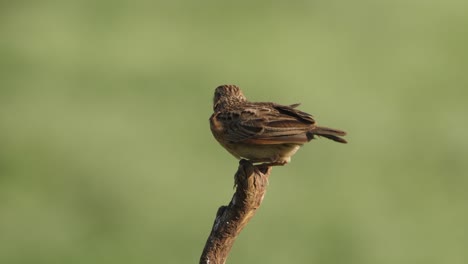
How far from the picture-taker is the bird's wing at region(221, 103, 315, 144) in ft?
22.7

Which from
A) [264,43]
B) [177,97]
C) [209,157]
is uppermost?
[264,43]

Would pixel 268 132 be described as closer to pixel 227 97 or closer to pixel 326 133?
pixel 326 133

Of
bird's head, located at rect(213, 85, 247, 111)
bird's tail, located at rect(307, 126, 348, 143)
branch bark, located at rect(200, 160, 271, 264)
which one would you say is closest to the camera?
branch bark, located at rect(200, 160, 271, 264)

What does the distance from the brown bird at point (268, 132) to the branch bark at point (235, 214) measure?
356mm

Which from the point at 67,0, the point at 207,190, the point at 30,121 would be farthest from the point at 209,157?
the point at 67,0

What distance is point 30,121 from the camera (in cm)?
1580

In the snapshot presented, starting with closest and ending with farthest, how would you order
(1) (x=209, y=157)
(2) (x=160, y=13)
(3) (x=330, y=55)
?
1. (1) (x=209, y=157)
2. (3) (x=330, y=55)
3. (2) (x=160, y=13)

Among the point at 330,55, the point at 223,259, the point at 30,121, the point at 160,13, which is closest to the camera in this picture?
the point at 223,259

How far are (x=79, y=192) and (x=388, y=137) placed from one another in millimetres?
4229

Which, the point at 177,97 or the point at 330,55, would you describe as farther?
the point at 330,55

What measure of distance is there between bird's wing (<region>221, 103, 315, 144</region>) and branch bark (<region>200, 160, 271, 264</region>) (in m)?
0.35

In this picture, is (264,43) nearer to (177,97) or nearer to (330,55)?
(330,55)

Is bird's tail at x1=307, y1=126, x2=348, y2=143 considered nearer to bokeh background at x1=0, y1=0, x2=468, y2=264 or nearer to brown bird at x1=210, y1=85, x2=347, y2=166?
brown bird at x1=210, y1=85, x2=347, y2=166

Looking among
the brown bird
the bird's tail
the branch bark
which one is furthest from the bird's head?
the branch bark
